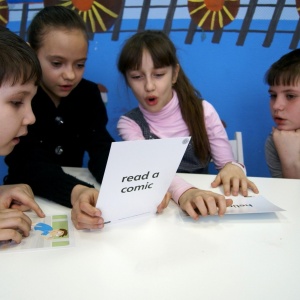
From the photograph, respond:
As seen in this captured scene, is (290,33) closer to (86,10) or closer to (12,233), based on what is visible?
(86,10)

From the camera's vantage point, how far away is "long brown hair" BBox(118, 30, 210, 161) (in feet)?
4.12

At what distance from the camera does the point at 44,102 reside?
3.90 ft

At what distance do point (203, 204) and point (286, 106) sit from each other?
2.59 ft

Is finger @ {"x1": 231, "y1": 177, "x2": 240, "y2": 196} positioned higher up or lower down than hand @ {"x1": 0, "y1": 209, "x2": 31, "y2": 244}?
higher up

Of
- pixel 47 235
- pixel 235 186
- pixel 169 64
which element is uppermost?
pixel 169 64

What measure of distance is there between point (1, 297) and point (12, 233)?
6.1 inches

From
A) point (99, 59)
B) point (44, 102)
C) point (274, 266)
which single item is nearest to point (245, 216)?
point (274, 266)

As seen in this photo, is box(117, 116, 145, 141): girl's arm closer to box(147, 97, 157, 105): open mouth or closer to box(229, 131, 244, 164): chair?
box(147, 97, 157, 105): open mouth

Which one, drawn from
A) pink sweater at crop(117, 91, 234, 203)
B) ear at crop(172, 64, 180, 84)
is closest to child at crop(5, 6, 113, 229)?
pink sweater at crop(117, 91, 234, 203)

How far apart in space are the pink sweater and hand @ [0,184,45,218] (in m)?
0.56

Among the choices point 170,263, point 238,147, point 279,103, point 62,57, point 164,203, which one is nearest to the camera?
point 170,263

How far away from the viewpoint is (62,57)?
1.12 metres

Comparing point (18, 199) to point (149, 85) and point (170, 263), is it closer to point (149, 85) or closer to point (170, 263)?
point (170, 263)

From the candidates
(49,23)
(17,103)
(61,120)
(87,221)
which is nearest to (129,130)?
(61,120)
